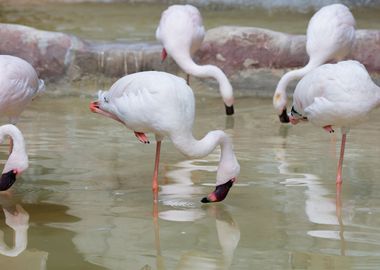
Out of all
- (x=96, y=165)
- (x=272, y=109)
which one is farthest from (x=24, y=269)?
(x=272, y=109)

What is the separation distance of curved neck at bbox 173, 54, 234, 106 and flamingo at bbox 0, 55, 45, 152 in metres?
2.31

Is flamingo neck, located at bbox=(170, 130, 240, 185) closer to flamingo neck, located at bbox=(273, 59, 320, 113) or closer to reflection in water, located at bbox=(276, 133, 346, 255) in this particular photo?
reflection in water, located at bbox=(276, 133, 346, 255)

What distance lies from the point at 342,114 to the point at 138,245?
5.35 ft

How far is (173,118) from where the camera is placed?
Answer: 5.41 metres

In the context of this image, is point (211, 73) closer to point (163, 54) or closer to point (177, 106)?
point (163, 54)

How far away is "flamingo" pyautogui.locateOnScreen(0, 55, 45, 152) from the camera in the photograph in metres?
6.16

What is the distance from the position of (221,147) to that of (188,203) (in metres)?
0.38

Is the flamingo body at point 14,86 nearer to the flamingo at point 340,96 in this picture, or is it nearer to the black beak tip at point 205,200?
the black beak tip at point 205,200

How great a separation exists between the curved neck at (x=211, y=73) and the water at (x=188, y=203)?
0.20 metres

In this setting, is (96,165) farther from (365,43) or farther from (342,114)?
(365,43)

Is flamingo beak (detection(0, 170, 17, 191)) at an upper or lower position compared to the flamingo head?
upper

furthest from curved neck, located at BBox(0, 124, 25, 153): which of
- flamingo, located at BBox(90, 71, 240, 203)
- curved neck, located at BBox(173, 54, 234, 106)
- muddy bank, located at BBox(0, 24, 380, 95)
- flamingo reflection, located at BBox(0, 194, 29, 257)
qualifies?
muddy bank, located at BBox(0, 24, 380, 95)

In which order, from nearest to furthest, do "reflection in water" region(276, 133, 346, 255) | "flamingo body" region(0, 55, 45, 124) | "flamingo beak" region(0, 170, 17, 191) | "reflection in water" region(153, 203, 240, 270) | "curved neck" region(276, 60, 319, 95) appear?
1. "reflection in water" region(153, 203, 240, 270)
2. "reflection in water" region(276, 133, 346, 255)
3. "flamingo beak" region(0, 170, 17, 191)
4. "flamingo body" region(0, 55, 45, 124)
5. "curved neck" region(276, 60, 319, 95)

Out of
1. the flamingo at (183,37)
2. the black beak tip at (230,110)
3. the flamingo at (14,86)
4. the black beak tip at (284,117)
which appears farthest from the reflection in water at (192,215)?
the flamingo at (183,37)
